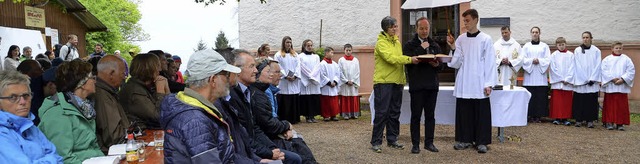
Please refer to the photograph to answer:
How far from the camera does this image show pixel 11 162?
3.42 m

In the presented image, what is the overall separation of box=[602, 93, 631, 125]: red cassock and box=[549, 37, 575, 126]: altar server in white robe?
733mm

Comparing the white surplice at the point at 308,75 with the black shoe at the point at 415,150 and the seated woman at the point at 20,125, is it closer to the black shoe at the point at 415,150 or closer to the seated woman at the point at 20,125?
the black shoe at the point at 415,150

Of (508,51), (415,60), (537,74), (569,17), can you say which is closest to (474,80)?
(415,60)

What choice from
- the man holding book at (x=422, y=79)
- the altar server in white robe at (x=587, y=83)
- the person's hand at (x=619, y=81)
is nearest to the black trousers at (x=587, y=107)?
the altar server in white robe at (x=587, y=83)

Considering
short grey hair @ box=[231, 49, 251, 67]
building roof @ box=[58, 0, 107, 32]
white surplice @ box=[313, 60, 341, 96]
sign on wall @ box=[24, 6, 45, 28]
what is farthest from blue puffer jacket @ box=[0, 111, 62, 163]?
building roof @ box=[58, 0, 107, 32]

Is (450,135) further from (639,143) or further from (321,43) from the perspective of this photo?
(321,43)

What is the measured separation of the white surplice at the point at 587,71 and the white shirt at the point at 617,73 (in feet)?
0.49

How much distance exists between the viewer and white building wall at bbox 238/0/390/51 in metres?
15.1

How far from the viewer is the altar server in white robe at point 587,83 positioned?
1098cm

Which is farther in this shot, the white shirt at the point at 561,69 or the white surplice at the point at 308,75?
the white surplice at the point at 308,75

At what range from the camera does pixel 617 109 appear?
420 inches

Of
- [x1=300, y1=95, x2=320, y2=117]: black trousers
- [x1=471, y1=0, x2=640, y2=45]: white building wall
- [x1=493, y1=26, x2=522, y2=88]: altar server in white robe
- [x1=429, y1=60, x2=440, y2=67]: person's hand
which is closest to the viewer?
[x1=429, y1=60, x2=440, y2=67]: person's hand

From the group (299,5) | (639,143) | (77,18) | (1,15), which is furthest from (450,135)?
(77,18)

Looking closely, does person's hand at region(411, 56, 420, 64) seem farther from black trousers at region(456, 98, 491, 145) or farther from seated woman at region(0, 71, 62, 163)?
seated woman at region(0, 71, 62, 163)
